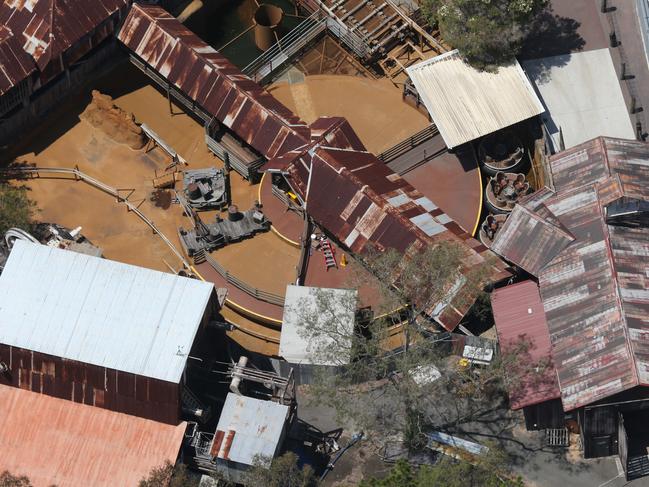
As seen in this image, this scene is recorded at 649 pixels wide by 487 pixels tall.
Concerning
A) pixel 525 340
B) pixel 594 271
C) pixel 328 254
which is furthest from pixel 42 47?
pixel 594 271

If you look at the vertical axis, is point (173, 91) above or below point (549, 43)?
below

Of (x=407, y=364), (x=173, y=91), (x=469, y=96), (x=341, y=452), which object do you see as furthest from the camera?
(x=173, y=91)

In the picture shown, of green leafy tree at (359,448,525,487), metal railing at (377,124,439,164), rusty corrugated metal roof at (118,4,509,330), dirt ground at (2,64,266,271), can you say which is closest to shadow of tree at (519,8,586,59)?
metal railing at (377,124,439,164)

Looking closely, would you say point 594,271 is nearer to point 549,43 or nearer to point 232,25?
point 549,43

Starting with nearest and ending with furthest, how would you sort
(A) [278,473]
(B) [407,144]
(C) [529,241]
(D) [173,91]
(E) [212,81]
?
1. (A) [278,473]
2. (C) [529,241]
3. (E) [212,81]
4. (B) [407,144]
5. (D) [173,91]

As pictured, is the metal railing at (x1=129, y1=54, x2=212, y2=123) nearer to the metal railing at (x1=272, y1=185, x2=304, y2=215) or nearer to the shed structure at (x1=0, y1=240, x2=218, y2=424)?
the metal railing at (x1=272, y1=185, x2=304, y2=215)

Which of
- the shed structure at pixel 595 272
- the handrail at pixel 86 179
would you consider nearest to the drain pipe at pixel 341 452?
the shed structure at pixel 595 272

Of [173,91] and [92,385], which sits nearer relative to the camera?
[92,385]
